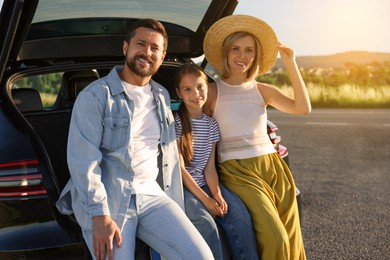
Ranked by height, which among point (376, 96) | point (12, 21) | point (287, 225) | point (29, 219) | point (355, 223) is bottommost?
point (376, 96)

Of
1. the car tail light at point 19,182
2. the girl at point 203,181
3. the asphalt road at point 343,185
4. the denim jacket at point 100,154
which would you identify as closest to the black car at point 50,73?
the car tail light at point 19,182

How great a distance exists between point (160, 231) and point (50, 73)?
5.85 ft

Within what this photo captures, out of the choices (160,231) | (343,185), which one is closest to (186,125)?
(160,231)

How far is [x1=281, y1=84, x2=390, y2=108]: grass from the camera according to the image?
19125mm

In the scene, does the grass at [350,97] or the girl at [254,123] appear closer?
the girl at [254,123]

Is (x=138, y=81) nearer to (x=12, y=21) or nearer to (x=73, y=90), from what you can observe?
(x=12, y=21)

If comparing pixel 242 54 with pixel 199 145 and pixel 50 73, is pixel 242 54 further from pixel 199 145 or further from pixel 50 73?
pixel 50 73

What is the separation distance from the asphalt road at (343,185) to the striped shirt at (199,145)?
1.58 m

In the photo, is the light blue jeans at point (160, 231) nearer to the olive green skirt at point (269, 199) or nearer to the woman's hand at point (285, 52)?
the olive green skirt at point (269, 199)

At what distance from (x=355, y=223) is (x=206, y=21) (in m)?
2.34

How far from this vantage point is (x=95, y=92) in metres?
2.80

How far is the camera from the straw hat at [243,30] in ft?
11.6

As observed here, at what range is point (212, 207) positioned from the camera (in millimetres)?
3109

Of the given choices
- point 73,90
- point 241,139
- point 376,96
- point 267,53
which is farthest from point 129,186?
point 376,96
